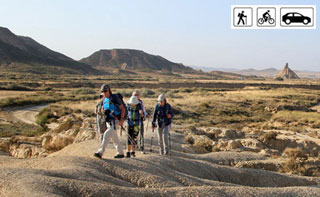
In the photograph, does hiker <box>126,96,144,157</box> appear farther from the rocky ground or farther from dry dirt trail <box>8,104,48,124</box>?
dry dirt trail <box>8,104,48,124</box>

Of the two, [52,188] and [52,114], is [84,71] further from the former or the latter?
[52,188]

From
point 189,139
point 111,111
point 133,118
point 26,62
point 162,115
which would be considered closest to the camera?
point 111,111

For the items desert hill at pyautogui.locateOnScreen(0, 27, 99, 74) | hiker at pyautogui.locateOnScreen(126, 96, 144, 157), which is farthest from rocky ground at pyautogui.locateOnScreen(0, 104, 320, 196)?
desert hill at pyautogui.locateOnScreen(0, 27, 99, 74)

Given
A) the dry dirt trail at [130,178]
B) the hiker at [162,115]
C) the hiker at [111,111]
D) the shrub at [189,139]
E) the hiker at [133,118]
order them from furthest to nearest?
1. the shrub at [189,139]
2. the hiker at [162,115]
3. the hiker at [133,118]
4. the hiker at [111,111]
5. the dry dirt trail at [130,178]

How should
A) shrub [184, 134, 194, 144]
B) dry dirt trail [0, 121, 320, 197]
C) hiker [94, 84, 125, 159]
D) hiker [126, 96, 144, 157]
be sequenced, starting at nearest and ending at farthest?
dry dirt trail [0, 121, 320, 197], hiker [94, 84, 125, 159], hiker [126, 96, 144, 157], shrub [184, 134, 194, 144]

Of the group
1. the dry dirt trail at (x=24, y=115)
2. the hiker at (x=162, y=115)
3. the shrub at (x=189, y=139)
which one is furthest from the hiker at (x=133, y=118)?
the dry dirt trail at (x=24, y=115)

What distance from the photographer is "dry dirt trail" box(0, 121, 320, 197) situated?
20.2ft

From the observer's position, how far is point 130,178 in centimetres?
775

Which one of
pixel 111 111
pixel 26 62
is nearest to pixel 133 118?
pixel 111 111

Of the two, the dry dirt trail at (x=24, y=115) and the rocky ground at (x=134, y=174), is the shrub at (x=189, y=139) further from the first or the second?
the dry dirt trail at (x=24, y=115)

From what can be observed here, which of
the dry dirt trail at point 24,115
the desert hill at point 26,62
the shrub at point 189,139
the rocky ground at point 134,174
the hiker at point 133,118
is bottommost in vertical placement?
the dry dirt trail at point 24,115

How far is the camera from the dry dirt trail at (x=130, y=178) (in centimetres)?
615

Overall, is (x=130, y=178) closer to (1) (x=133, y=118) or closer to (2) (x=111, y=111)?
(2) (x=111, y=111)

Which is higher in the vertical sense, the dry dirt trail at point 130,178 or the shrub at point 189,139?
the dry dirt trail at point 130,178
